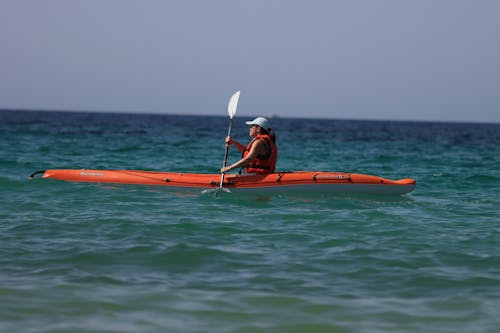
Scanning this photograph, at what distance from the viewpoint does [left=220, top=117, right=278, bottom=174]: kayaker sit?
11.0 metres

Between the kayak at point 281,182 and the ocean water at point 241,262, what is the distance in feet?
0.66

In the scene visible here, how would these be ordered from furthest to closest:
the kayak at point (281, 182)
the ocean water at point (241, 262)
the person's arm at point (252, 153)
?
the kayak at point (281, 182)
the person's arm at point (252, 153)
the ocean water at point (241, 262)

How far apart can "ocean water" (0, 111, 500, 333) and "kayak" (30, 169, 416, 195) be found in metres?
0.20

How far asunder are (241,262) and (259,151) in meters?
4.86

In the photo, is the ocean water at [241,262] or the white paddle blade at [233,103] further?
the white paddle blade at [233,103]

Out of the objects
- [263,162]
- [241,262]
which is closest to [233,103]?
[263,162]

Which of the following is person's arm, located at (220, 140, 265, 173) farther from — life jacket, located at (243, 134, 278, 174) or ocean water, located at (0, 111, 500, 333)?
ocean water, located at (0, 111, 500, 333)

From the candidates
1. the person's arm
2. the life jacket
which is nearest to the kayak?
the life jacket

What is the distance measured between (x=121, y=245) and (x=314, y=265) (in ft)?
7.81

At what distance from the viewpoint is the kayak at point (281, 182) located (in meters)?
11.2

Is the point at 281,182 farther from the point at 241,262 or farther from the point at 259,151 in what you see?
the point at 241,262

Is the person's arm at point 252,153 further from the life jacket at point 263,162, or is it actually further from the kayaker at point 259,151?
the life jacket at point 263,162

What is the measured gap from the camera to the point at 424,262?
662cm

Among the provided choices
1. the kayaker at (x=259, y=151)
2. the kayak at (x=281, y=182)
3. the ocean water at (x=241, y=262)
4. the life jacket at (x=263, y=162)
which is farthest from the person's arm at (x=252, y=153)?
the ocean water at (x=241, y=262)
